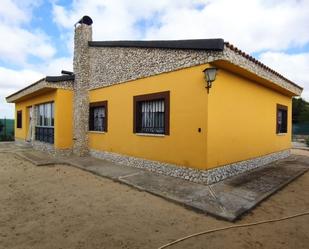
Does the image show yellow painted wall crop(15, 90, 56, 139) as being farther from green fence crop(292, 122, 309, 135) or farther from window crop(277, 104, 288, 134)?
green fence crop(292, 122, 309, 135)

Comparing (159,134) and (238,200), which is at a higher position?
(159,134)

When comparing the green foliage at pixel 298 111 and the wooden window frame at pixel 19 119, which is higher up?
the green foliage at pixel 298 111

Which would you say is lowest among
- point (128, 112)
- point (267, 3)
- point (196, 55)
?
point (128, 112)

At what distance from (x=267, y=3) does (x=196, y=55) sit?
10.5 feet

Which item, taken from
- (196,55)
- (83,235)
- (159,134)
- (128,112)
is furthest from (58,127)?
(83,235)

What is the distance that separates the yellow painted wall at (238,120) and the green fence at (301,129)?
67.4 ft

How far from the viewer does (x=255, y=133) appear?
9.14 metres

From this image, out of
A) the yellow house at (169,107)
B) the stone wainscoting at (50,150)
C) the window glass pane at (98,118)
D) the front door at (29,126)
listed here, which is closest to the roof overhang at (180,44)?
the yellow house at (169,107)

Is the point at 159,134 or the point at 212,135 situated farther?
the point at 159,134

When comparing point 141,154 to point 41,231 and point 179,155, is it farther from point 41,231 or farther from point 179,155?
point 41,231

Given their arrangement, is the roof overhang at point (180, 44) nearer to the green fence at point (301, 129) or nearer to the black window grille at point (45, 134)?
the black window grille at point (45, 134)

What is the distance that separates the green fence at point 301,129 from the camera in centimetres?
2755

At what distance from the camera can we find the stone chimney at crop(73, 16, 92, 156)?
1132cm

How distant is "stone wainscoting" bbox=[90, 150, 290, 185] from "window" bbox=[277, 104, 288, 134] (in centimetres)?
217
